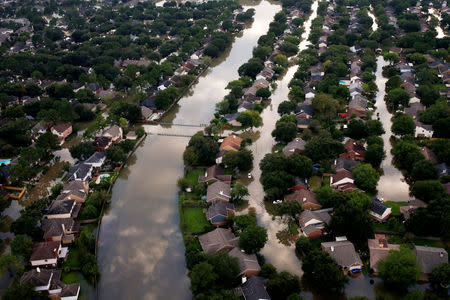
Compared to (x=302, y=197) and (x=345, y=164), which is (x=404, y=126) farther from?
(x=302, y=197)

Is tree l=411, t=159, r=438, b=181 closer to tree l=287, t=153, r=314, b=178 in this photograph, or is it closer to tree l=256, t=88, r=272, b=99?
tree l=287, t=153, r=314, b=178

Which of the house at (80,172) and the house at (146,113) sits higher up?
the house at (80,172)

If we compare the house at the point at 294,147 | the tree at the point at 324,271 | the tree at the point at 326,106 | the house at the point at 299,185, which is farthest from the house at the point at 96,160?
the tree at the point at 326,106

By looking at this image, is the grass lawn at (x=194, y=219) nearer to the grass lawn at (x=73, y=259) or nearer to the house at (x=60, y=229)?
the grass lawn at (x=73, y=259)

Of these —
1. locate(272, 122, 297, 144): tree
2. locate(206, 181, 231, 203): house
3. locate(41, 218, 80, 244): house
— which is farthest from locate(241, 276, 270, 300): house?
locate(272, 122, 297, 144): tree

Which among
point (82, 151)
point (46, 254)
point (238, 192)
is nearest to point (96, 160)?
point (82, 151)

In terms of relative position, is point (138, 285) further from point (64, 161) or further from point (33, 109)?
point (33, 109)
